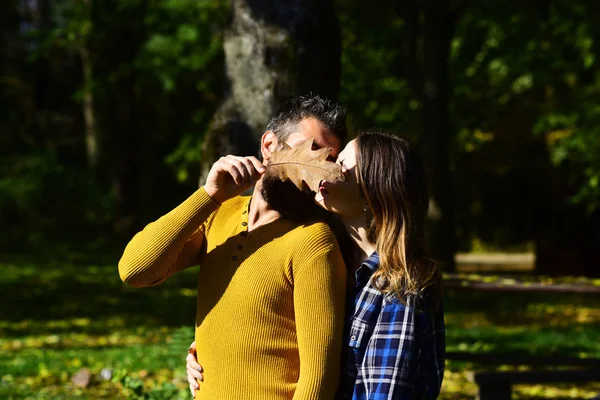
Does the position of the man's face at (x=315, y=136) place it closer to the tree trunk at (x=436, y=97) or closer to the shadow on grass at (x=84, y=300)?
the shadow on grass at (x=84, y=300)

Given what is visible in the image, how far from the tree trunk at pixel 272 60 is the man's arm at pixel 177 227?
2.00 m

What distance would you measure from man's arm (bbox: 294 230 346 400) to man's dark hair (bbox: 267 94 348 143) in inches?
16.4

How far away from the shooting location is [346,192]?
2.46 meters

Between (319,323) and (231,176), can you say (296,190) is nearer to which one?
(231,176)

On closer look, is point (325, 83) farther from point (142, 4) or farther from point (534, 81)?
point (142, 4)

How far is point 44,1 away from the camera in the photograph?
87.7ft

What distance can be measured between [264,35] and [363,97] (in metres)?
11.1

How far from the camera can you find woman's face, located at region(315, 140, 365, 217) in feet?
8.00

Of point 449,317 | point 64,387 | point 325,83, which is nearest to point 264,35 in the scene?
point 325,83

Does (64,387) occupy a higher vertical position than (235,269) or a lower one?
lower

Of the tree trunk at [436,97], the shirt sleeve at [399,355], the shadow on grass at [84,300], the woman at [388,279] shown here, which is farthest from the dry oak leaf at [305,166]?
the tree trunk at [436,97]

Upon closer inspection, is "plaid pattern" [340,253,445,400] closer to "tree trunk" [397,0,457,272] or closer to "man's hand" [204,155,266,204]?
"man's hand" [204,155,266,204]

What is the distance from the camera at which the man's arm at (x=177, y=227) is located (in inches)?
98.6

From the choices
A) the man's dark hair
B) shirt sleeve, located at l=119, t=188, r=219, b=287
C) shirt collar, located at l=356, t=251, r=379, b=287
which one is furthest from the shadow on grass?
shirt collar, located at l=356, t=251, r=379, b=287
